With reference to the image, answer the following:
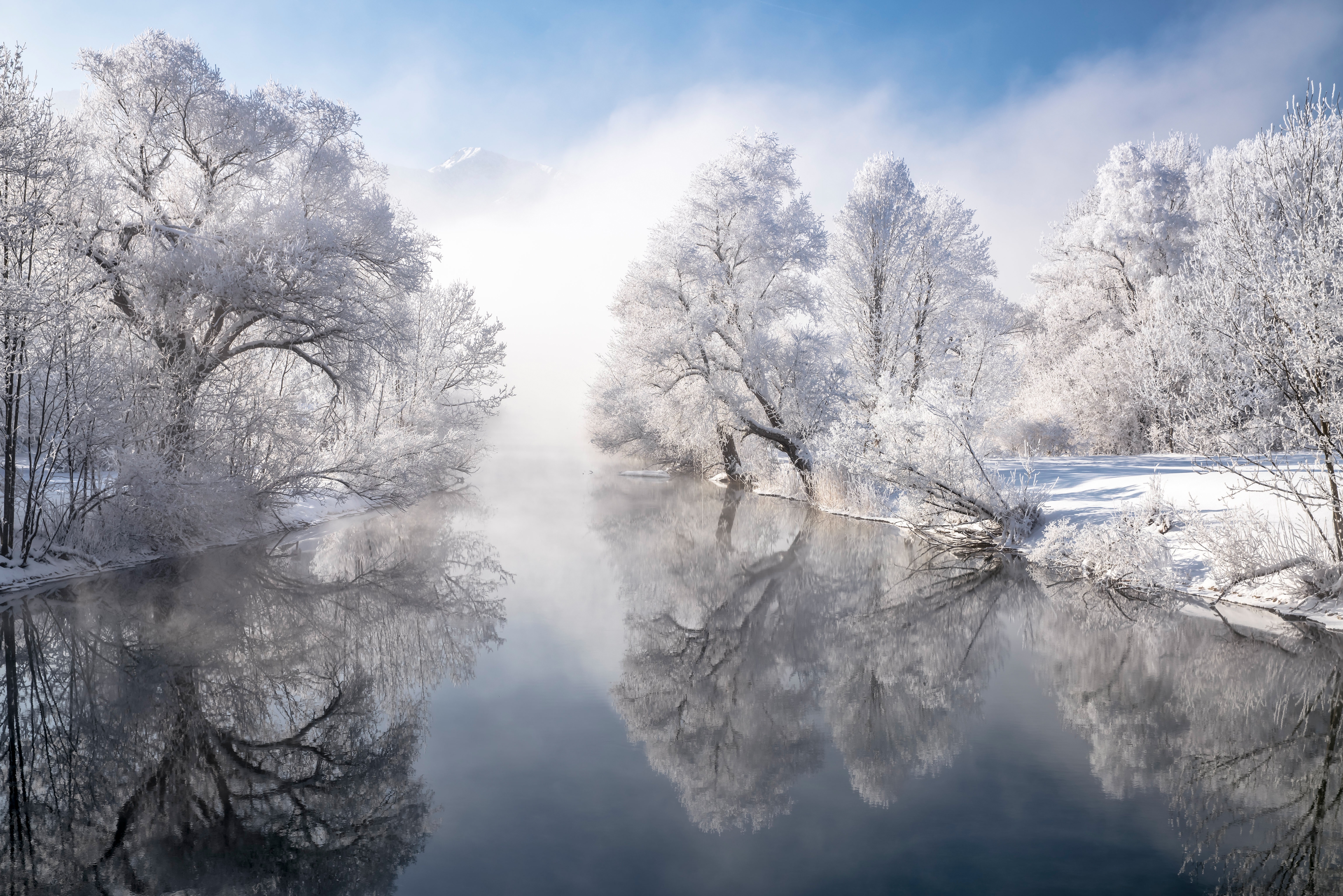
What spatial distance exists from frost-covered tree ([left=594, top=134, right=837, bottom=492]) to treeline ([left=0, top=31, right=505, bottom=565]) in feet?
19.3

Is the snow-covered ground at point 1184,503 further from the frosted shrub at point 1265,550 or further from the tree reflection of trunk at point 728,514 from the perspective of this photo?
the tree reflection of trunk at point 728,514

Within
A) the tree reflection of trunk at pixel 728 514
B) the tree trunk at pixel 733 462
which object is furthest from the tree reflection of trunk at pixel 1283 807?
the tree trunk at pixel 733 462

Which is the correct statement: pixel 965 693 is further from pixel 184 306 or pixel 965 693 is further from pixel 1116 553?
pixel 184 306

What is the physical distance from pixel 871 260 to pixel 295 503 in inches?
621

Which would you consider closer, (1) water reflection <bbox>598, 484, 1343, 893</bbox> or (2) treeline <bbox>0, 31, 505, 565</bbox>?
(1) water reflection <bbox>598, 484, 1343, 893</bbox>

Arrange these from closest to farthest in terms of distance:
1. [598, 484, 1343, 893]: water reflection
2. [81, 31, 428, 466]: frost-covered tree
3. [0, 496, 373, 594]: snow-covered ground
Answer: [598, 484, 1343, 893]: water reflection < [0, 496, 373, 594]: snow-covered ground < [81, 31, 428, 466]: frost-covered tree

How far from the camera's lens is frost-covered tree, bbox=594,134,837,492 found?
19859 millimetres

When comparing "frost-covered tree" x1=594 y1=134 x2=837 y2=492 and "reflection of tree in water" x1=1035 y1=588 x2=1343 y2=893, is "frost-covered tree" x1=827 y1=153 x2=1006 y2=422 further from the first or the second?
"reflection of tree in water" x1=1035 y1=588 x2=1343 y2=893

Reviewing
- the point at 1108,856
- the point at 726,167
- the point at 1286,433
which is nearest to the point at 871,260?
the point at 726,167

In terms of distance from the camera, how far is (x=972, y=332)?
2422 cm

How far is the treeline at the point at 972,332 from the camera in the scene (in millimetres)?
8797

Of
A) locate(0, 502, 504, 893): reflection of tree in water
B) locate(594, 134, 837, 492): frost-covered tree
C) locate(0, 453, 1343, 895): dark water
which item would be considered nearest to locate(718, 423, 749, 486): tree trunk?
locate(594, 134, 837, 492): frost-covered tree

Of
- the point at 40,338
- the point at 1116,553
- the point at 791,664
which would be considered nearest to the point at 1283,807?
the point at 791,664

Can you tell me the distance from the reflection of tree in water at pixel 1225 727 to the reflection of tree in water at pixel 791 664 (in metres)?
0.94
